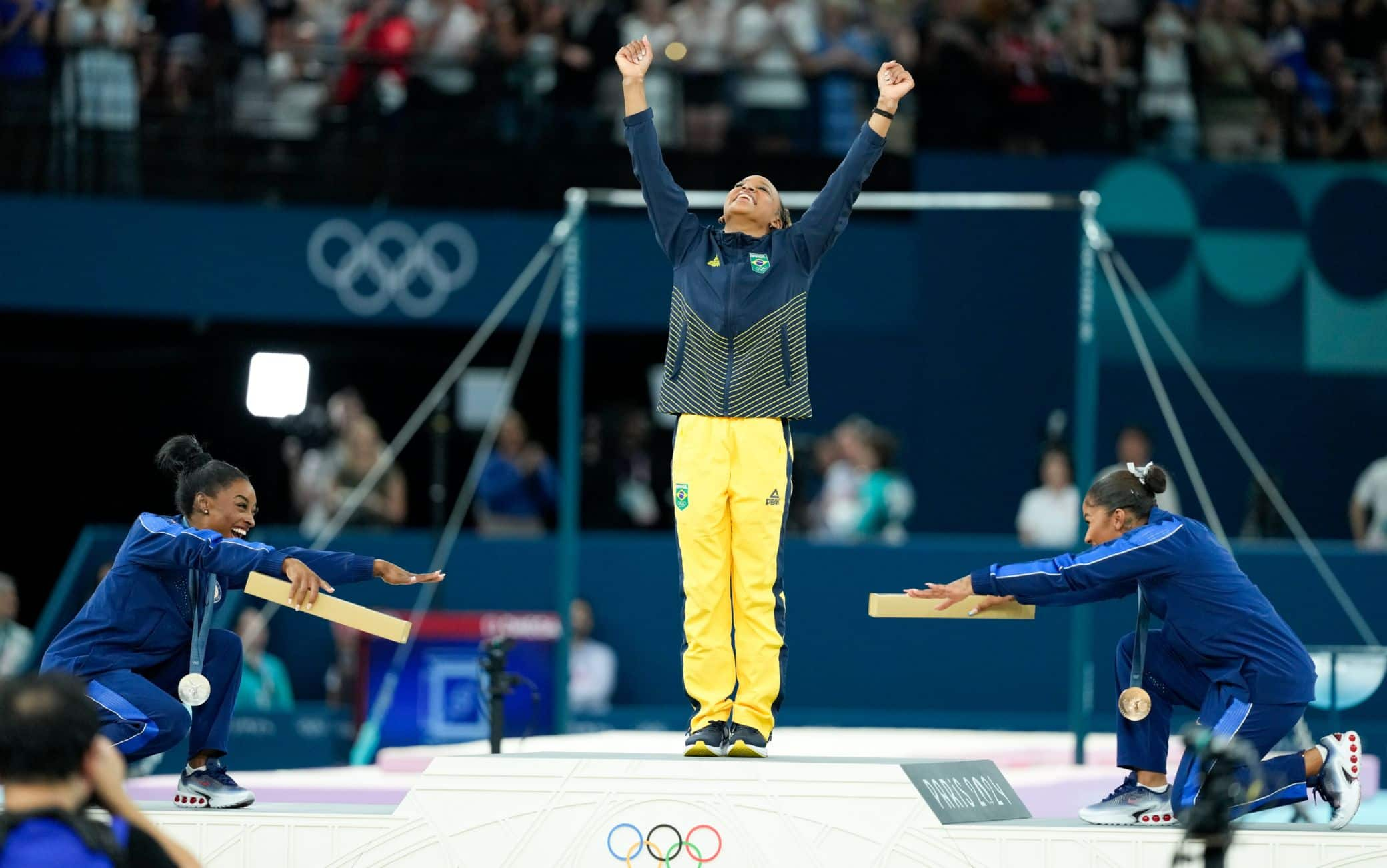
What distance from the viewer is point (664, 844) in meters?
5.66

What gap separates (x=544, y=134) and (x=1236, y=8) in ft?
16.3

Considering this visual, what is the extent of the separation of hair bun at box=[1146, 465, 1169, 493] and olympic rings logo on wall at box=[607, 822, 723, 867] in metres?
→ 1.63

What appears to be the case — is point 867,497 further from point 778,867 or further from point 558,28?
point 778,867

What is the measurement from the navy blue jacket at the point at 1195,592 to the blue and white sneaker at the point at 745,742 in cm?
83

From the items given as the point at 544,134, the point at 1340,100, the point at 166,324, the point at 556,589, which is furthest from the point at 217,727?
the point at 1340,100

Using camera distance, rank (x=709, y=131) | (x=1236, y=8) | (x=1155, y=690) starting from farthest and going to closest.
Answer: (x=1236, y=8)
(x=709, y=131)
(x=1155, y=690)

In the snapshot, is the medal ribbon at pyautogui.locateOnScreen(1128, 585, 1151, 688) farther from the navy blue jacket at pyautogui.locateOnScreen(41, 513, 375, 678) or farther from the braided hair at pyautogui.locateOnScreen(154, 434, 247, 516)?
the braided hair at pyautogui.locateOnScreen(154, 434, 247, 516)

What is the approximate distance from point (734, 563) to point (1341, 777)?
1.90 metres

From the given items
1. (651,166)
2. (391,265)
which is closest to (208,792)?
(651,166)

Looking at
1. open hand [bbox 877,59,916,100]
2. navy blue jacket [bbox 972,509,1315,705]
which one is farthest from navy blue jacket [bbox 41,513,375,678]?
open hand [bbox 877,59,916,100]

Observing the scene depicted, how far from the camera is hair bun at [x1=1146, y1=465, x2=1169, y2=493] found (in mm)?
5859

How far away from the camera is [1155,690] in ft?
19.6

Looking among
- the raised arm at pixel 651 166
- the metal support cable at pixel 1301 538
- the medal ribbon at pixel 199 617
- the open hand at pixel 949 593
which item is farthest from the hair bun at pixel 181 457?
the metal support cable at pixel 1301 538

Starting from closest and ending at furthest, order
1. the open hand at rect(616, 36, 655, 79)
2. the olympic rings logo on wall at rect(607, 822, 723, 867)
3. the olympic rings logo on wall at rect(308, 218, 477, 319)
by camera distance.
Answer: the olympic rings logo on wall at rect(607, 822, 723, 867) < the open hand at rect(616, 36, 655, 79) < the olympic rings logo on wall at rect(308, 218, 477, 319)
